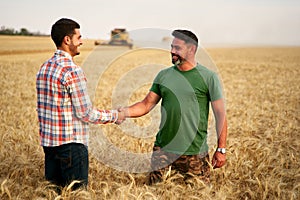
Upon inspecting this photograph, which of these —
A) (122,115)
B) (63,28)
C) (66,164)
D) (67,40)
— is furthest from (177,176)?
(63,28)

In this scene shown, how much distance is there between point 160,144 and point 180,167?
1.14 ft

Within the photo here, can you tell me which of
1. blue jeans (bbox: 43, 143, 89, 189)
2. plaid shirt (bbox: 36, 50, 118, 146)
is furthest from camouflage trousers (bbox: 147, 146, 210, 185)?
plaid shirt (bbox: 36, 50, 118, 146)

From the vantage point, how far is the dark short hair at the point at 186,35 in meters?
4.08

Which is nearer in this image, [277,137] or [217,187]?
[217,187]

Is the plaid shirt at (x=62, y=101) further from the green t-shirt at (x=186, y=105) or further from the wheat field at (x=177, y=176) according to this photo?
the green t-shirt at (x=186, y=105)

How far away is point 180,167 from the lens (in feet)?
14.0

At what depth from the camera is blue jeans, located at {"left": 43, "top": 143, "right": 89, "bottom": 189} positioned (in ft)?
11.7

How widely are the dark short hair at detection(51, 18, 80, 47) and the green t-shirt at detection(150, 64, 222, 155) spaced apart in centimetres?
129

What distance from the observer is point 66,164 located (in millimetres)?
3646

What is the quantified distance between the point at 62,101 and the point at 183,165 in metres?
1.60

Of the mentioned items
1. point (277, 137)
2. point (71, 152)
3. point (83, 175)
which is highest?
point (71, 152)

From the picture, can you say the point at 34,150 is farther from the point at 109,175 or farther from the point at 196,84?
the point at 196,84

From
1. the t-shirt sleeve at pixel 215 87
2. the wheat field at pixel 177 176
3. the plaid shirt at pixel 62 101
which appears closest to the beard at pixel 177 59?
the t-shirt sleeve at pixel 215 87

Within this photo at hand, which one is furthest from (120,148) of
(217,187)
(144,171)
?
(217,187)
